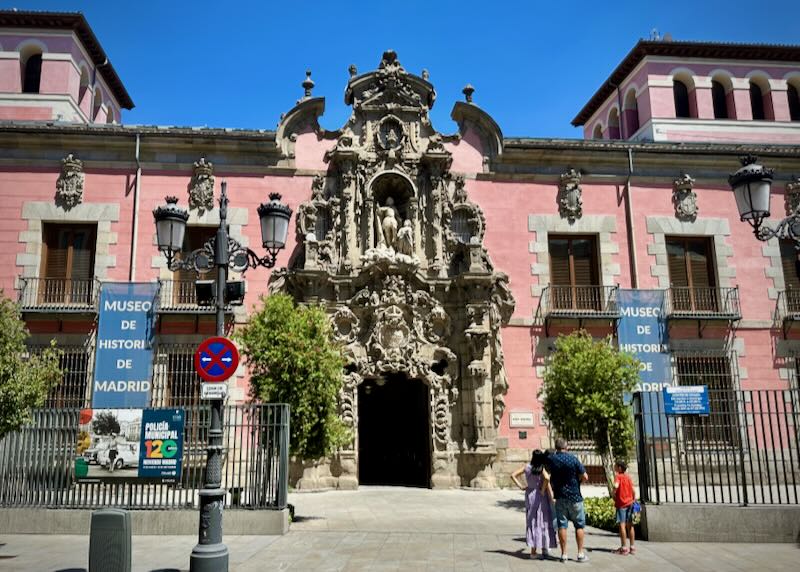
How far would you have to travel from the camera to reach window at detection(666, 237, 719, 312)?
18.7 meters

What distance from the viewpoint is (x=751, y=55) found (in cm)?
2636

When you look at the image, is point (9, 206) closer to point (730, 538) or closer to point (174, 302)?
point (174, 302)

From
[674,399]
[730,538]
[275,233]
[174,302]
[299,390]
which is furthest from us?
[174,302]

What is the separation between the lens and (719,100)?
88.0ft

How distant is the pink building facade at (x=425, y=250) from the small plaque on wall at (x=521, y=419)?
0.06 meters

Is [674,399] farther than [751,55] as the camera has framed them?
No

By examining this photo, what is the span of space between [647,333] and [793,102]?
51.4 ft

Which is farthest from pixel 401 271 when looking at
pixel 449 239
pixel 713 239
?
pixel 713 239

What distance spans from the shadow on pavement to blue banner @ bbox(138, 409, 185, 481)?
680cm

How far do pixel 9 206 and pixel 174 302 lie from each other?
16.9 feet

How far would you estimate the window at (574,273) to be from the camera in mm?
18375

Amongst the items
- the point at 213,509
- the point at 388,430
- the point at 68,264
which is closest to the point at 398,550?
the point at 213,509

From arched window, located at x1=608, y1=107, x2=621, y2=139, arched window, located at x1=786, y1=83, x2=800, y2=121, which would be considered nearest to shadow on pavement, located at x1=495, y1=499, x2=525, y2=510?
arched window, located at x1=608, y1=107, x2=621, y2=139

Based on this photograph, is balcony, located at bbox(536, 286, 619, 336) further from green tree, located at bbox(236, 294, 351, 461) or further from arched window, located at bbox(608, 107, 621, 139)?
arched window, located at bbox(608, 107, 621, 139)
